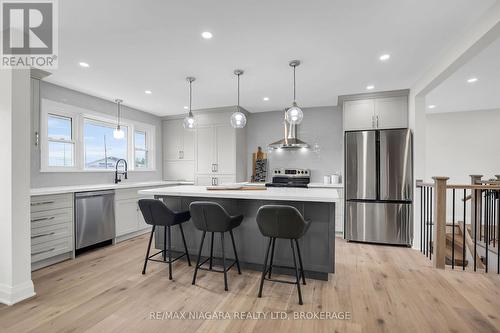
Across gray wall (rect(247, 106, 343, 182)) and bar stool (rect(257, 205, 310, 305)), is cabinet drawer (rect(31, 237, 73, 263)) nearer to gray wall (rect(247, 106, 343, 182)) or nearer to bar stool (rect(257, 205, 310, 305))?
bar stool (rect(257, 205, 310, 305))

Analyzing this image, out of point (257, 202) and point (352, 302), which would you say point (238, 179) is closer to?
point (257, 202)

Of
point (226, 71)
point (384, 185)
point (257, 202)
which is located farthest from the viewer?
point (384, 185)

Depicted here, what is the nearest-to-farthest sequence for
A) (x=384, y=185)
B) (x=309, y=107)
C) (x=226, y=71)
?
(x=226, y=71) < (x=384, y=185) < (x=309, y=107)

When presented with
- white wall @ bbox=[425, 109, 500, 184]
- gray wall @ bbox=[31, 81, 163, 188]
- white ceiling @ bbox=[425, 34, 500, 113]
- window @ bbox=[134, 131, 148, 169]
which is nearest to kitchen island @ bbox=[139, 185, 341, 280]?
gray wall @ bbox=[31, 81, 163, 188]

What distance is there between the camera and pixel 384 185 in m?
3.79

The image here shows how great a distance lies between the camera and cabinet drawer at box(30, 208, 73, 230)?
9.30ft

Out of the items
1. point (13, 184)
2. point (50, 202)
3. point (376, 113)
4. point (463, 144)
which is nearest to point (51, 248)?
point (50, 202)

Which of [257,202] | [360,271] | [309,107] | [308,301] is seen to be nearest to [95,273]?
[257,202]

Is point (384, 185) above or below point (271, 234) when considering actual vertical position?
above

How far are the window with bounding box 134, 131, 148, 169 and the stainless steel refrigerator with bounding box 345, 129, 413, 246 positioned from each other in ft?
14.0

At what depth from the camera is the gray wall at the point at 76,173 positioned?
339 centimetres

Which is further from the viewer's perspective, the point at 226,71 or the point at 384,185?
the point at 384,185

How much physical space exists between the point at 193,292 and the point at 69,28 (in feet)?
9.07

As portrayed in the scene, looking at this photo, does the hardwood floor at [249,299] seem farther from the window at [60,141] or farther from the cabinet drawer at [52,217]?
the window at [60,141]
